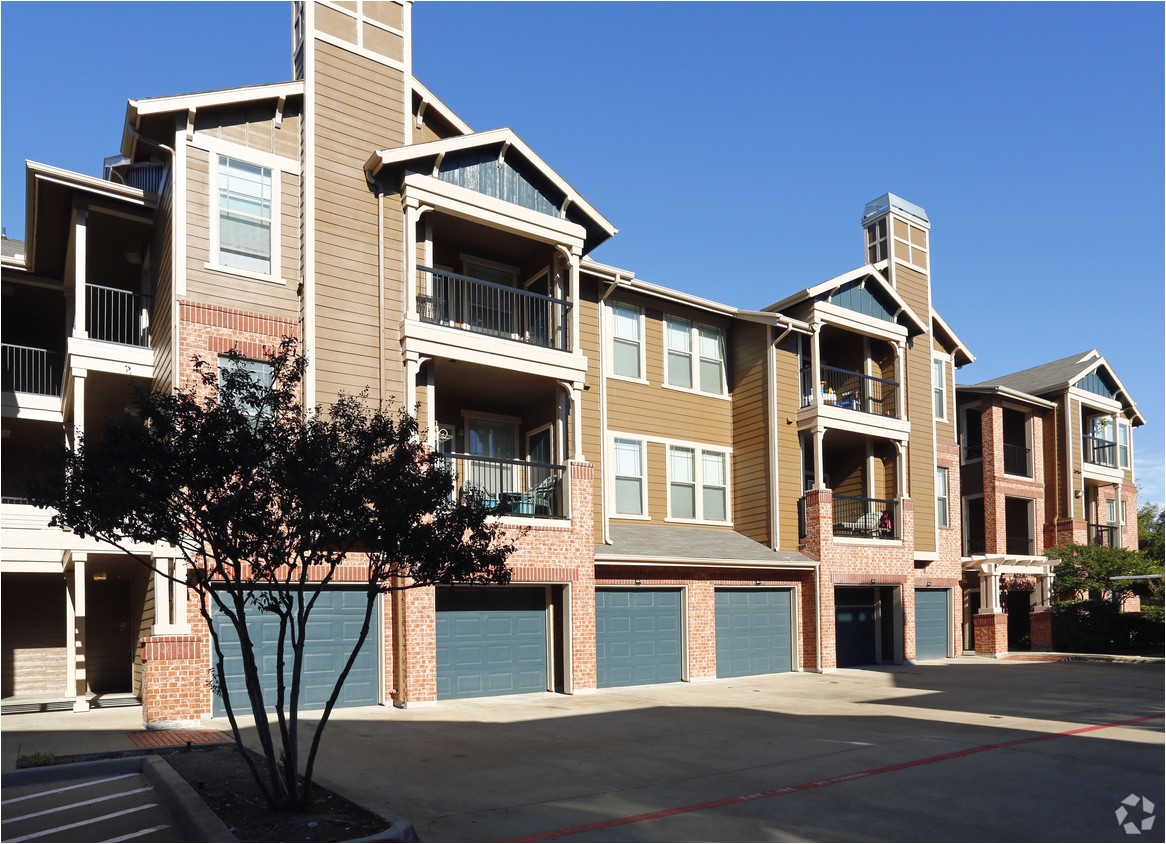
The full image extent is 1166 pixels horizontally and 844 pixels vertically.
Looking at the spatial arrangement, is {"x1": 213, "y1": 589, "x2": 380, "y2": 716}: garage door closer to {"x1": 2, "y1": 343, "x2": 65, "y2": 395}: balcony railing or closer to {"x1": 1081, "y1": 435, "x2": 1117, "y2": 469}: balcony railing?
{"x1": 2, "y1": 343, "x2": 65, "y2": 395}: balcony railing

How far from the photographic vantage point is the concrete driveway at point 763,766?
8.27m

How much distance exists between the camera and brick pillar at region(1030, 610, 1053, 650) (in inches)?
1220

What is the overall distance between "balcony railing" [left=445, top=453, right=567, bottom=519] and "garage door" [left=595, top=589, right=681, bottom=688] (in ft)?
7.75

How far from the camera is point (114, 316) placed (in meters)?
19.3

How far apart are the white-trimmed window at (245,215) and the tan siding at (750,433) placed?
1239 cm

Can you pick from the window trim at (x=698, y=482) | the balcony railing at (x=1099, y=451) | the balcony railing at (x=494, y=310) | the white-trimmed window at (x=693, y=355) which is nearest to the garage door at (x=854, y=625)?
the window trim at (x=698, y=482)

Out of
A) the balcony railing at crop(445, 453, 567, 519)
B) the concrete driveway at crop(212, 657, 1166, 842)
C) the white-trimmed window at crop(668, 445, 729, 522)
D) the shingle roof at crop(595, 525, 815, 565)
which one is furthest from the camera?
the white-trimmed window at crop(668, 445, 729, 522)

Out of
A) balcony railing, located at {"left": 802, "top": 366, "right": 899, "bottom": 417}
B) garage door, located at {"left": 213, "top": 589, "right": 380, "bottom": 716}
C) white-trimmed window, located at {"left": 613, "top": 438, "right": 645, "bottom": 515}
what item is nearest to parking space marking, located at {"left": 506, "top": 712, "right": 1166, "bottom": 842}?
garage door, located at {"left": 213, "top": 589, "right": 380, "bottom": 716}

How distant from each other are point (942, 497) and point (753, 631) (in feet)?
30.5

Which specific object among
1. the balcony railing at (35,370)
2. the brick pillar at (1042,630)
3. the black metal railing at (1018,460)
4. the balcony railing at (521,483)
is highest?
the balcony railing at (35,370)

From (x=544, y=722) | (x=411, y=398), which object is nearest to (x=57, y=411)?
(x=411, y=398)

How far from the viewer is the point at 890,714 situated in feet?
50.0

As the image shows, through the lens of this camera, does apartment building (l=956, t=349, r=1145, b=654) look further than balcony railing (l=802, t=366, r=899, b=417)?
Yes

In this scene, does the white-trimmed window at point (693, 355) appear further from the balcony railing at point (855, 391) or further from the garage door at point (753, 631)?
the garage door at point (753, 631)
